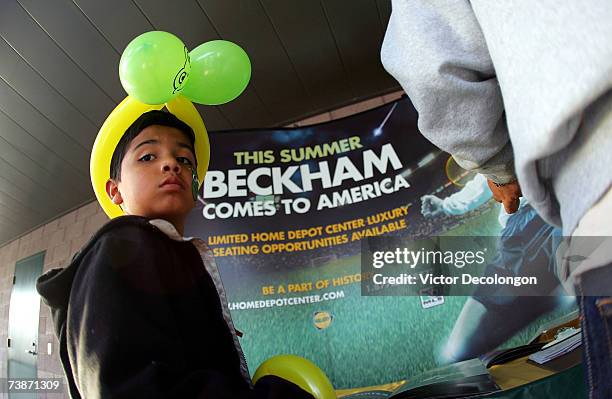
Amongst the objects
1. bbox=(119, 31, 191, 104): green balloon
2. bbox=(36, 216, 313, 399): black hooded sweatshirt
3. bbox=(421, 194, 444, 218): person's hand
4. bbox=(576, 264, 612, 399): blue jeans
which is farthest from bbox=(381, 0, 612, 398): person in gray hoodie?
bbox=(421, 194, 444, 218): person's hand

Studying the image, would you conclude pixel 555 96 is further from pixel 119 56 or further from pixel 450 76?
pixel 119 56

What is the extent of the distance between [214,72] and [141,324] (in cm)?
74

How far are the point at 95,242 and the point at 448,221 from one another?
5.72ft

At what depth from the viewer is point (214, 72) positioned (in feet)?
3.88

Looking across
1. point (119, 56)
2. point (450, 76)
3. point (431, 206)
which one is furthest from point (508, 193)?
point (119, 56)

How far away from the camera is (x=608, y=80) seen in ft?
1.17

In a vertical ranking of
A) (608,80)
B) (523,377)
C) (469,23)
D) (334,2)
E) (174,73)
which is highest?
(334,2)

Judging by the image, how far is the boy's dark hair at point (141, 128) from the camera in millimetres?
1024

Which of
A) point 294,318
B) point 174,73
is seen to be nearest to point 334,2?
point 174,73

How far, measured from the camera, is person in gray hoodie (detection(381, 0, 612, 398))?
0.37 meters

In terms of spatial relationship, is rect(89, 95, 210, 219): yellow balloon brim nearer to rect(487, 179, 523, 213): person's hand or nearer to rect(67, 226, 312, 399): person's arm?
rect(67, 226, 312, 399): person's arm

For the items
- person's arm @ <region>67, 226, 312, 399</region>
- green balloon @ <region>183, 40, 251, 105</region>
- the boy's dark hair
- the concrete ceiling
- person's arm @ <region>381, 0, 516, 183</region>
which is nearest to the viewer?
person's arm @ <region>381, 0, 516, 183</region>

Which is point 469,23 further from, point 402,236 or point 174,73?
point 402,236

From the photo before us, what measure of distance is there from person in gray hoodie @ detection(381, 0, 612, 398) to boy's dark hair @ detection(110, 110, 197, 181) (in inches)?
26.6
